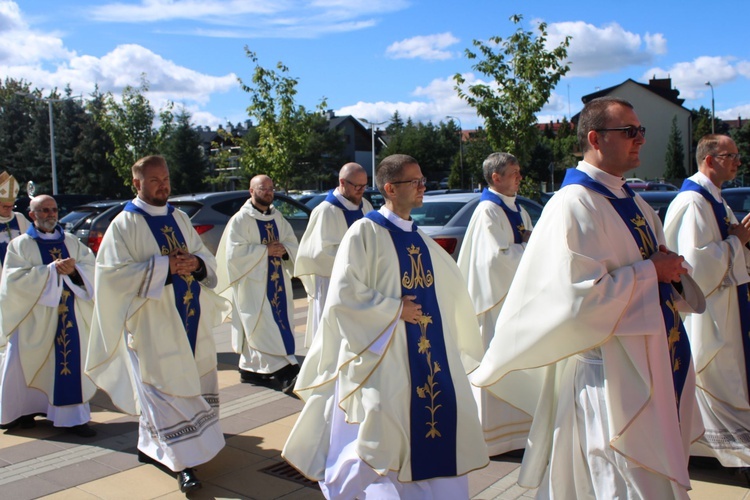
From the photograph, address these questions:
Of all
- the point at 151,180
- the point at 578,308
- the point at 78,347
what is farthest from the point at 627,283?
the point at 78,347

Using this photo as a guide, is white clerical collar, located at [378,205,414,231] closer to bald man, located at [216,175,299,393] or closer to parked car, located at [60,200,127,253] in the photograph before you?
bald man, located at [216,175,299,393]

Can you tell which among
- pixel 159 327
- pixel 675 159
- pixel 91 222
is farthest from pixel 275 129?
pixel 675 159

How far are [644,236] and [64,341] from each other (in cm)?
482

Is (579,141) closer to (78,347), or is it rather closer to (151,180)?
(151,180)

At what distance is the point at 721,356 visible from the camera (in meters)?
4.52

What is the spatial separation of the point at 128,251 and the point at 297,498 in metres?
1.95

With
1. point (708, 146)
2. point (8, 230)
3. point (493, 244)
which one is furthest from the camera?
point (8, 230)

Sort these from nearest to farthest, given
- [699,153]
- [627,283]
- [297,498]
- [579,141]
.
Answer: [627,283]
[579,141]
[297,498]
[699,153]

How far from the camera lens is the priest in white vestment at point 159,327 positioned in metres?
4.64

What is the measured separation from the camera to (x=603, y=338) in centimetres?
291

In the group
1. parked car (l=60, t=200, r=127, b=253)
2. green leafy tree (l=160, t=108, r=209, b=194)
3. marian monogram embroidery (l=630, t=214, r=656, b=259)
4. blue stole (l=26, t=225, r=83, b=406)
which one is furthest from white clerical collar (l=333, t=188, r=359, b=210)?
green leafy tree (l=160, t=108, r=209, b=194)

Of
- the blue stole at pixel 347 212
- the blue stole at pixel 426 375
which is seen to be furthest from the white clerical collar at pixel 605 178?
the blue stole at pixel 347 212

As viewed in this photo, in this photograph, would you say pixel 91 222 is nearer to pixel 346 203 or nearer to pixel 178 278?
pixel 346 203

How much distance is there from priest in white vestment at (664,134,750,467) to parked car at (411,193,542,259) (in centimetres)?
402
